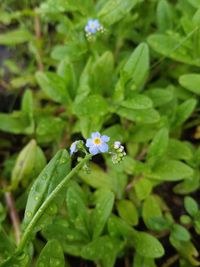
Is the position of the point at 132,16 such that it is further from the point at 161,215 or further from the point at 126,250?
the point at 126,250

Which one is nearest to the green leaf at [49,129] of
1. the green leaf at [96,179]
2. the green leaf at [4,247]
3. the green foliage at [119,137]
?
the green foliage at [119,137]

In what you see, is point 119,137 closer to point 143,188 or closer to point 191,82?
point 143,188

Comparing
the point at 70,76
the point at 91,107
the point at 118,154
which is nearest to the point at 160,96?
the point at 91,107

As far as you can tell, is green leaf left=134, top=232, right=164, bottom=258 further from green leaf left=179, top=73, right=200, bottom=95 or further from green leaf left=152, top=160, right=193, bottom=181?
green leaf left=179, top=73, right=200, bottom=95

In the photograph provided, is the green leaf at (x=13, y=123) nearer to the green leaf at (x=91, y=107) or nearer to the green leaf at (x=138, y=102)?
the green leaf at (x=91, y=107)

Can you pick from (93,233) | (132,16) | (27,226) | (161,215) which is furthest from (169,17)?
(27,226)

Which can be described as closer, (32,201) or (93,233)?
(32,201)
